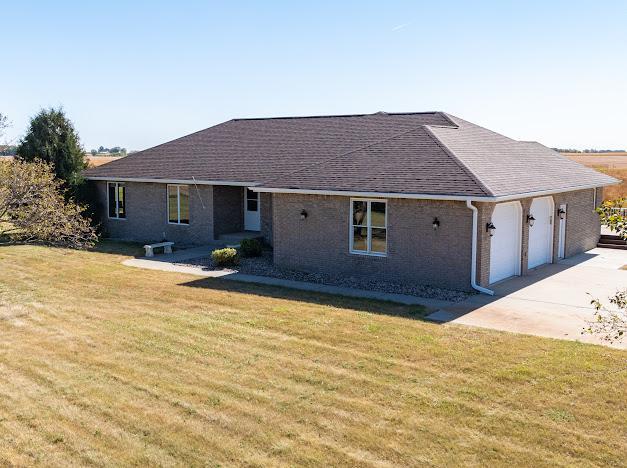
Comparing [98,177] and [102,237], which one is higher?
[98,177]

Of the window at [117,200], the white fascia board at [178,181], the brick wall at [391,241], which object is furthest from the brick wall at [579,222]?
the window at [117,200]

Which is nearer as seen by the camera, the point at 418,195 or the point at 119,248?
the point at 418,195

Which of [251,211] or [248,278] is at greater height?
[251,211]

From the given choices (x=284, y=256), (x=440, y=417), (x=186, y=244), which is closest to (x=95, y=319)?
(x=284, y=256)

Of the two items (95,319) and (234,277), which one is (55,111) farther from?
(95,319)

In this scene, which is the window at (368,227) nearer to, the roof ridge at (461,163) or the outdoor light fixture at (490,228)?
the roof ridge at (461,163)

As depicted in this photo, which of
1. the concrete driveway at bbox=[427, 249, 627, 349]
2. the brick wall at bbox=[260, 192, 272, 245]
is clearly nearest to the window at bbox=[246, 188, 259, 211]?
the brick wall at bbox=[260, 192, 272, 245]

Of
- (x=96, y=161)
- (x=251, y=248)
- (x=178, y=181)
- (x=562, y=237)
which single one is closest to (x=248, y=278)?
(x=251, y=248)

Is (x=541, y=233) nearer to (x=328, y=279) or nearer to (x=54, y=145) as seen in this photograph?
(x=328, y=279)
